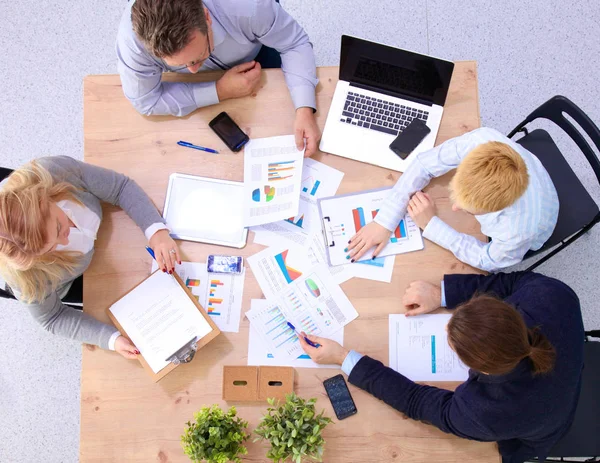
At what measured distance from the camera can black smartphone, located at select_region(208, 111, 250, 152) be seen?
152 centimetres

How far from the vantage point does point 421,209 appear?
1417 mm

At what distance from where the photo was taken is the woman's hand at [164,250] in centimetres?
142

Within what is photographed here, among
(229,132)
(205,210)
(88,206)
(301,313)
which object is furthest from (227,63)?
(301,313)

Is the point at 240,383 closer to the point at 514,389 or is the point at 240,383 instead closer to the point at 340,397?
the point at 340,397

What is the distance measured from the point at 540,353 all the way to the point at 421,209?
19.3 inches

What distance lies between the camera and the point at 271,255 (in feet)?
4.77

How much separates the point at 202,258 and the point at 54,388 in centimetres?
118

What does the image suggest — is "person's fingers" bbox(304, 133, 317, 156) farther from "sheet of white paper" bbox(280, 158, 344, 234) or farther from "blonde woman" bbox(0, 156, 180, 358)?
"blonde woman" bbox(0, 156, 180, 358)

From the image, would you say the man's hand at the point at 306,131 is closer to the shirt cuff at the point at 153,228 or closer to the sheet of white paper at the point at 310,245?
the sheet of white paper at the point at 310,245

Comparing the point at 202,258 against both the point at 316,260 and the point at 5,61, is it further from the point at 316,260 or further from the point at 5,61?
the point at 5,61

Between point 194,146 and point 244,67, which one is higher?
point 244,67

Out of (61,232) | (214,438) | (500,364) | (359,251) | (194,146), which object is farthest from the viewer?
(194,146)

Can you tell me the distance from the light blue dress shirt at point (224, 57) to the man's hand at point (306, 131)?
0.03 meters

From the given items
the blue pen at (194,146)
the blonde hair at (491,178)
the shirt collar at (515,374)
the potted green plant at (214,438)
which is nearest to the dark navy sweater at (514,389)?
the shirt collar at (515,374)
